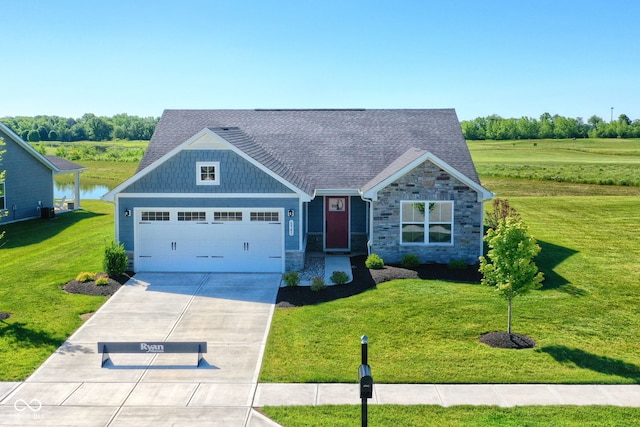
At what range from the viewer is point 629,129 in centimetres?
12300

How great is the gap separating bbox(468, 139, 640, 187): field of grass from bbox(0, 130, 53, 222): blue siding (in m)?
38.2

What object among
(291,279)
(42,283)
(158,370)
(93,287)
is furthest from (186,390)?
(42,283)

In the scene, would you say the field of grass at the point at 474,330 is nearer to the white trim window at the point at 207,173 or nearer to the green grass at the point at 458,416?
the green grass at the point at 458,416

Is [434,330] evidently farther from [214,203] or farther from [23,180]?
[23,180]

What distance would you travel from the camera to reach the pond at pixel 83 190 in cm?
4984

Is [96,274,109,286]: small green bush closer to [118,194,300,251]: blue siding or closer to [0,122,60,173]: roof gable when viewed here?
[118,194,300,251]: blue siding

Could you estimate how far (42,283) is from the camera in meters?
19.7

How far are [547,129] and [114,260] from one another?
12019cm

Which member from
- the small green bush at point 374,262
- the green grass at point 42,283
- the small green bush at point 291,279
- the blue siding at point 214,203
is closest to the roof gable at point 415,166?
the small green bush at point 374,262

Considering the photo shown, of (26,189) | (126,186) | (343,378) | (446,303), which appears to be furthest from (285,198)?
(26,189)

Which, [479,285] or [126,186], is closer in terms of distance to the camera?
[479,285]

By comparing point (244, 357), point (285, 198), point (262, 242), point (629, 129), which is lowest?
point (244, 357)

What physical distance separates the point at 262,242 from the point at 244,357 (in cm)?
767

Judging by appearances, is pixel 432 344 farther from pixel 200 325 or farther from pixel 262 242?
pixel 262 242
